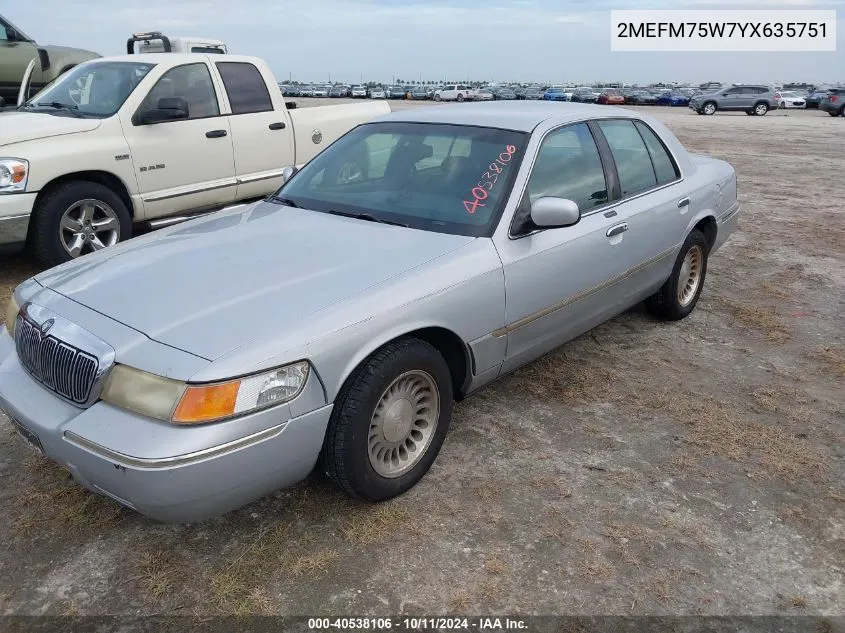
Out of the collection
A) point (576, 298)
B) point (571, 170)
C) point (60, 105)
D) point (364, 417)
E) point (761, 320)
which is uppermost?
point (60, 105)

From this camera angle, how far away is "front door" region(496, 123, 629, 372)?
3395 mm

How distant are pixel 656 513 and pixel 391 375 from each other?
129 cm

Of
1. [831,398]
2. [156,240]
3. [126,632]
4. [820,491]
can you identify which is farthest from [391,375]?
[831,398]

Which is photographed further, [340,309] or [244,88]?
[244,88]

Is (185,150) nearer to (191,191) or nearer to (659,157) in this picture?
(191,191)

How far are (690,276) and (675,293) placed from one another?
0.35 meters

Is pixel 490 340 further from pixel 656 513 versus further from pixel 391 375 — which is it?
pixel 656 513

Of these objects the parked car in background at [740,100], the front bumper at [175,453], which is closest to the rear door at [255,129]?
the front bumper at [175,453]

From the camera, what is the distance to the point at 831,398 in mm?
4086

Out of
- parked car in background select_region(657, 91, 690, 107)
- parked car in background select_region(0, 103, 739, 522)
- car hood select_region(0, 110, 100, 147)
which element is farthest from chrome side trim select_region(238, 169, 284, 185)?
parked car in background select_region(657, 91, 690, 107)

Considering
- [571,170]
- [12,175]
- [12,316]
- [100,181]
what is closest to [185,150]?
[100,181]

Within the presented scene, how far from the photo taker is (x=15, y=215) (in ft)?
17.8

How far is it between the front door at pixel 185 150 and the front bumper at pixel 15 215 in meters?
0.97

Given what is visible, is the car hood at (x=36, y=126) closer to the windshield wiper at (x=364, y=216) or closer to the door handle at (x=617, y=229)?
the windshield wiper at (x=364, y=216)
